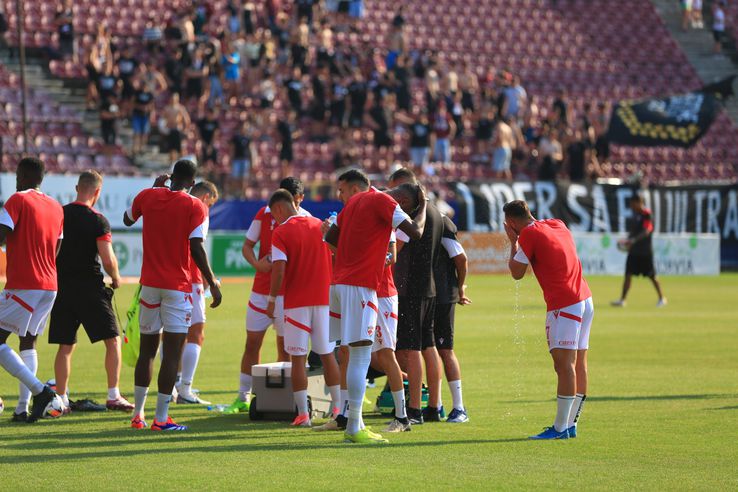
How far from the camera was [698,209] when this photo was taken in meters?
42.6

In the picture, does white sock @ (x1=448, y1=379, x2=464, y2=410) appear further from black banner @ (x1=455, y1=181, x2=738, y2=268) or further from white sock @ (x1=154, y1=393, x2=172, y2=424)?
black banner @ (x1=455, y1=181, x2=738, y2=268)

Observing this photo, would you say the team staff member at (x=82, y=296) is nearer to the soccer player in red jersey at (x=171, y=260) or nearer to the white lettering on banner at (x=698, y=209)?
the soccer player in red jersey at (x=171, y=260)

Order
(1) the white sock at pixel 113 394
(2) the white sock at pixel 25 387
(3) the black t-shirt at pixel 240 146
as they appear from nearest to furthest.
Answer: (2) the white sock at pixel 25 387, (1) the white sock at pixel 113 394, (3) the black t-shirt at pixel 240 146

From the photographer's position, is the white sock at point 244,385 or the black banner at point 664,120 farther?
the black banner at point 664,120

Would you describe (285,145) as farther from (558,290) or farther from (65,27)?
(558,290)

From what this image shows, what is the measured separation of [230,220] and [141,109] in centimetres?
391

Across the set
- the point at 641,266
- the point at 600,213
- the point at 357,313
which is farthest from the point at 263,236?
the point at 600,213

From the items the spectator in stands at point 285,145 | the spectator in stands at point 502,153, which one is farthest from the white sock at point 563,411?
the spectator in stands at point 502,153

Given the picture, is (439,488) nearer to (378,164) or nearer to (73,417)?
(73,417)

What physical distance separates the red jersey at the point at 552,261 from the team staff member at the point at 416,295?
3.61 feet

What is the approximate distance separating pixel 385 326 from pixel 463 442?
1.14 meters

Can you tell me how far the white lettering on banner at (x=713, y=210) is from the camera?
42.6 meters

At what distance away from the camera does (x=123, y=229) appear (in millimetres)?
32625

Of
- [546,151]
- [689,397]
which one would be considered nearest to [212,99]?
[546,151]
